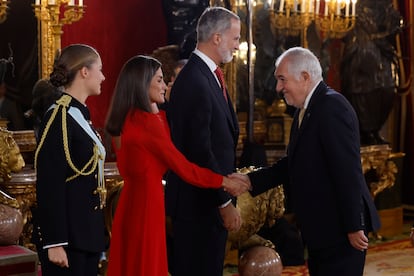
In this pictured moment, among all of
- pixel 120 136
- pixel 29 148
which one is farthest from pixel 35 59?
pixel 120 136

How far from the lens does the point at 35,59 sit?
673cm

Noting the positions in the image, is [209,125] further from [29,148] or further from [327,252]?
[29,148]

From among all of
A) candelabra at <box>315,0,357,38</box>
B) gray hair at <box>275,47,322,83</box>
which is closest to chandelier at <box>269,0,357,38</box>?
candelabra at <box>315,0,357,38</box>

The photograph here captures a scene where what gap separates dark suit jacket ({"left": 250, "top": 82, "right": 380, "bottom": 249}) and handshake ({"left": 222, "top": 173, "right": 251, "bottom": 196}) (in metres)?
0.32

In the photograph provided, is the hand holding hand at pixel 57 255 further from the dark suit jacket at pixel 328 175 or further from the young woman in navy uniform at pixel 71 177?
the dark suit jacket at pixel 328 175

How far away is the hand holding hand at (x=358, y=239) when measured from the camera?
3613 millimetres

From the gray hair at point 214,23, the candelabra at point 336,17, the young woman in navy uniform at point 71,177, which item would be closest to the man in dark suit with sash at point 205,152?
the gray hair at point 214,23

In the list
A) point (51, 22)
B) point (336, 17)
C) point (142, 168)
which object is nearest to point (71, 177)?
point (142, 168)

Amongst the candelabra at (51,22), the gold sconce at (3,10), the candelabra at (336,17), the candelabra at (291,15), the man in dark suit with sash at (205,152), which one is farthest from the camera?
the candelabra at (336,17)

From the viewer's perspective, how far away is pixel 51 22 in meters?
6.80

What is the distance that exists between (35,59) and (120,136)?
9.78 ft

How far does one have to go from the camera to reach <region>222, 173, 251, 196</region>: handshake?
3977 mm

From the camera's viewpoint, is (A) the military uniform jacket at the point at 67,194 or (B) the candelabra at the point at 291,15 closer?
(A) the military uniform jacket at the point at 67,194

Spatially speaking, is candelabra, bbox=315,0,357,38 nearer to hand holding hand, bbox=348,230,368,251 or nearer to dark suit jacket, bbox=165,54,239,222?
dark suit jacket, bbox=165,54,239,222
